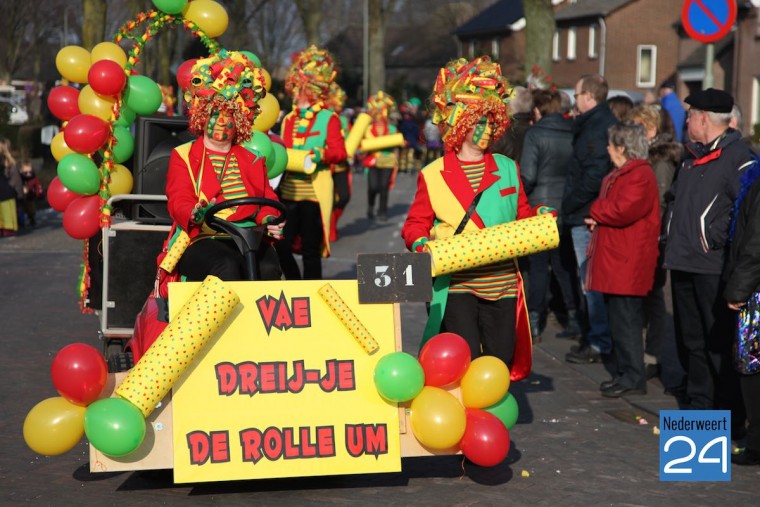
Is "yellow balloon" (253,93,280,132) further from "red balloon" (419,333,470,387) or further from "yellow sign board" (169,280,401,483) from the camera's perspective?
"red balloon" (419,333,470,387)

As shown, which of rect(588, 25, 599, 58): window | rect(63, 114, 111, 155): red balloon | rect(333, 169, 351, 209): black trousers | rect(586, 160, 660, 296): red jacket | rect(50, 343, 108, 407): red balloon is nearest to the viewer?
rect(50, 343, 108, 407): red balloon

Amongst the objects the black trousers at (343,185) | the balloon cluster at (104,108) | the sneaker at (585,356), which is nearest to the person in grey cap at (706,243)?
the sneaker at (585,356)

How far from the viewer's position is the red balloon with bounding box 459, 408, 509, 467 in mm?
5875

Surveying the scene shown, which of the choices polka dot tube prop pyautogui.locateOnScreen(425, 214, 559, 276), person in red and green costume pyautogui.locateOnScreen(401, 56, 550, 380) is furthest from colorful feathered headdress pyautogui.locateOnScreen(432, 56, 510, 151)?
polka dot tube prop pyautogui.locateOnScreen(425, 214, 559, 276)

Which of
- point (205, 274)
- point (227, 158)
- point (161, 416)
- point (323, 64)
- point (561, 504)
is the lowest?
point (561, 504)

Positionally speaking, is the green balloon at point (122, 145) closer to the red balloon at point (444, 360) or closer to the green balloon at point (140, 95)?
the green balloon at point (140, 95)

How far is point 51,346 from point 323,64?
376cm

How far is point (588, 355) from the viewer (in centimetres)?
969

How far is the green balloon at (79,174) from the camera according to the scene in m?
8.52

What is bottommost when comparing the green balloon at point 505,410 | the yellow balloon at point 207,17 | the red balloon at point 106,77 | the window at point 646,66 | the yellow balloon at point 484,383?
the green balloon at point 505,410

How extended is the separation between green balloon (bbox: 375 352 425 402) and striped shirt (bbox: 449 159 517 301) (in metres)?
0.92

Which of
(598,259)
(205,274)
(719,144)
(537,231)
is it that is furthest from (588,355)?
(205,274)

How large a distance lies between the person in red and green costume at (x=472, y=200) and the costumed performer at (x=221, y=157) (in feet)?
2.94

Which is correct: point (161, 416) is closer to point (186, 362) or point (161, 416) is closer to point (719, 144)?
point (186, 362)
